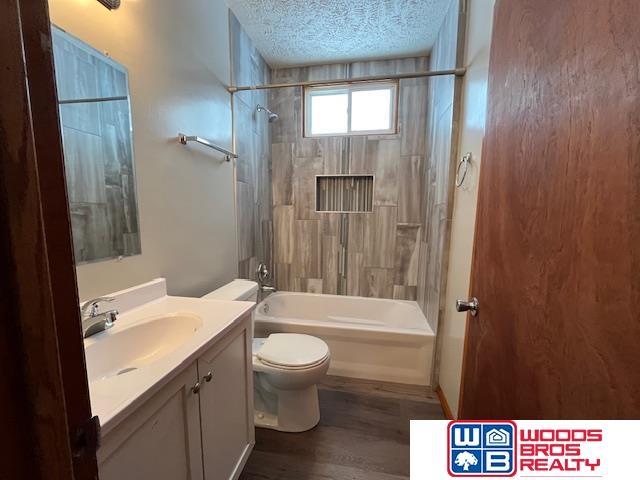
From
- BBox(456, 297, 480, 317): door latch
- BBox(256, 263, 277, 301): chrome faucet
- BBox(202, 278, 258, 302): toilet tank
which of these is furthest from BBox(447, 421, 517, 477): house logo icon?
BBox(256, 263, 277, 301): chrome faucet

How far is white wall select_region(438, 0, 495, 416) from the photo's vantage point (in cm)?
146

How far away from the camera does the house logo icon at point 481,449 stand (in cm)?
60

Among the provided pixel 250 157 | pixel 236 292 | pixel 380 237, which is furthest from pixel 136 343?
pixel 380 237

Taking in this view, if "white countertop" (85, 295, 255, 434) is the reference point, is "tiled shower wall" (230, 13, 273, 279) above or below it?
above

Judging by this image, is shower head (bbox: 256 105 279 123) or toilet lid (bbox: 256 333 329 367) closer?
toilet lid (bbox: 256 333 329 367)

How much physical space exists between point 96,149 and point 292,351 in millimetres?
1355

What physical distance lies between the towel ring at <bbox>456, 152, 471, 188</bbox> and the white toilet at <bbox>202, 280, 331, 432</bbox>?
52.3 inches

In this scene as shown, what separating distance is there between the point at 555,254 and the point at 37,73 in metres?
0.89

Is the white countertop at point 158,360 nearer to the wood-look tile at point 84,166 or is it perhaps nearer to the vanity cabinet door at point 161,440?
the vanity cabinet door at point 161,440

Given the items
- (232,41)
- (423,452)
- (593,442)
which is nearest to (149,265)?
(423,452)

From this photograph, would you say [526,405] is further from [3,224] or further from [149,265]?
[149,265]

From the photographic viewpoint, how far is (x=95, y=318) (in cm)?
98

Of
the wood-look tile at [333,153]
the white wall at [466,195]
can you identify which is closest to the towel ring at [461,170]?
the white wall at [466,195]

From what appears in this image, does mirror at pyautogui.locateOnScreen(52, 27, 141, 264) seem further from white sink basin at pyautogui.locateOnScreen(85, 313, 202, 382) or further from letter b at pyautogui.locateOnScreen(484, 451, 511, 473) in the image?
letter b at pyautogui.locateOnScreen(484, 451, 511, 473)
